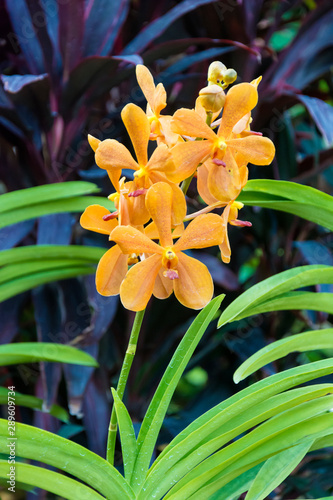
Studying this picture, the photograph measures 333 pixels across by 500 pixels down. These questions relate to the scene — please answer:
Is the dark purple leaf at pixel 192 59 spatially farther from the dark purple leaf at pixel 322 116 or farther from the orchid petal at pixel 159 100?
the orchid petal at pixel 159 100

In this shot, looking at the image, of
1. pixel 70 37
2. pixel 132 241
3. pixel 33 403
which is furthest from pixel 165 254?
pixel 70 37

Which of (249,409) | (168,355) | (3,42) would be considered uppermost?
(3,42)

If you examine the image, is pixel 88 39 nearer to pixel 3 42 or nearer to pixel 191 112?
pixel 3 42

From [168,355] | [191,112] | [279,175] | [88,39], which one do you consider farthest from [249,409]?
[88,39]

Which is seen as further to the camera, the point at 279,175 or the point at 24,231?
the point at 279,175

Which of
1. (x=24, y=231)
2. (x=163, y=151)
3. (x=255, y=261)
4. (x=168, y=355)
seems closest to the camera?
(x=163, y=151)

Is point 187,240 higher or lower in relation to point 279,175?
lower

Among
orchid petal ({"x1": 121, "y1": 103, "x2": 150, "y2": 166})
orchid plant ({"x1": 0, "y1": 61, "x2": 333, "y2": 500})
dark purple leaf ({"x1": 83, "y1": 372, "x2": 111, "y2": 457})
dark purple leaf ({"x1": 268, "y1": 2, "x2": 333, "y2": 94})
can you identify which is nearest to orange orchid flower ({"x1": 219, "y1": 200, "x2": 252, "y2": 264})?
orchid plant ({"x1": 0, "y1": 61, "x2": 333, "y2": 500})

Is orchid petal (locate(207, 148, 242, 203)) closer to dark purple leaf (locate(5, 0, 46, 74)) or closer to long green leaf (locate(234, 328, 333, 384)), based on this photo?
long green leaf (locate(234, 328, 333, 384))
